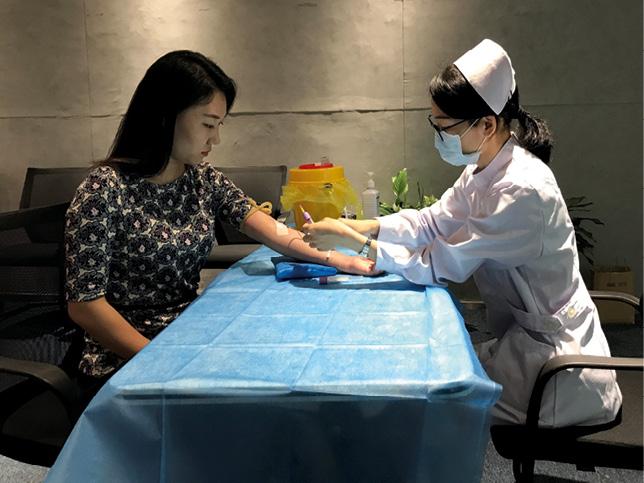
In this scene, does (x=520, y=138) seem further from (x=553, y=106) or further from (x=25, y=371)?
(x=553, y=106)

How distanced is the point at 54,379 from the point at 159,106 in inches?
31.5

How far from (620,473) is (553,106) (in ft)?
7.20

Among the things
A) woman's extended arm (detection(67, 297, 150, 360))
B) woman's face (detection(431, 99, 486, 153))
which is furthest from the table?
woman's face (detection(431, 99, 486, 153))

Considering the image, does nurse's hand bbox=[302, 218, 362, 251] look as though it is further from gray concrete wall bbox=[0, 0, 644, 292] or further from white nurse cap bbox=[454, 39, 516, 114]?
gray concrete wall bbox=[0, 0, 644, 292]

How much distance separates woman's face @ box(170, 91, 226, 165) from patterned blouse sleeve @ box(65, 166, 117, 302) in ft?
0.85

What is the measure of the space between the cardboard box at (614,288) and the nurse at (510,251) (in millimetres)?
2145

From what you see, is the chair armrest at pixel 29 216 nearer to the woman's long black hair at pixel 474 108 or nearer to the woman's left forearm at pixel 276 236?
the woman's left forearm at pixel 276 236

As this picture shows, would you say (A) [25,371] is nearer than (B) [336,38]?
Yes

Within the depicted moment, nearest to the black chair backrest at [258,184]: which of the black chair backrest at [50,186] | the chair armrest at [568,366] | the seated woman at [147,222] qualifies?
the black chair backrest at [50,186]

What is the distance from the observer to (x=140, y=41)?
384cm

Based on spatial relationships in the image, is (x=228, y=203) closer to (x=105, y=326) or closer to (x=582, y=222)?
(x=105, y=326)

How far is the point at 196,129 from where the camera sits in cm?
179

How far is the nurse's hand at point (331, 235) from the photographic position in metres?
1.72

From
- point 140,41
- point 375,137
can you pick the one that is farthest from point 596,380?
point 140,41
